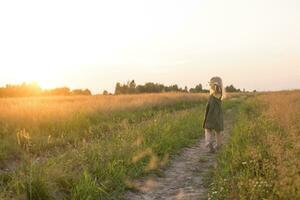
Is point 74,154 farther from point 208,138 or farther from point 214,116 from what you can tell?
point 214,116

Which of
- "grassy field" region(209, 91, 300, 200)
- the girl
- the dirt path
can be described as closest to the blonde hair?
the girl

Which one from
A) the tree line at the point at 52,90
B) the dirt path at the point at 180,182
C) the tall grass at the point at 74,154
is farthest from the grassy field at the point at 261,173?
the tree line at the point at 52,90

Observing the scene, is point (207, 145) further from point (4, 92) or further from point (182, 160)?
point (4, 92)

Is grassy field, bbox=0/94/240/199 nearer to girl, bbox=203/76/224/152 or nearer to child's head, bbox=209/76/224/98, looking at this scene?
girl, bbox=203/76/224/152

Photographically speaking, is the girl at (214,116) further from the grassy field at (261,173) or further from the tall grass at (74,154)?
the grassy field at (261,173)

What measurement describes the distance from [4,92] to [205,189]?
215ft

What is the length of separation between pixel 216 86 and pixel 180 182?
454 centimetres

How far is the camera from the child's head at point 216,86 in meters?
12.5

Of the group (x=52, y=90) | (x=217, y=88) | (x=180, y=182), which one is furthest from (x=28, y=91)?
(x=180, y=182)

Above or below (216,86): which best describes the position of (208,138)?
below

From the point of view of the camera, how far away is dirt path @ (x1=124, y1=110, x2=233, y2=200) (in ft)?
24.9

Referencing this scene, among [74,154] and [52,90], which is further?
[52,90]

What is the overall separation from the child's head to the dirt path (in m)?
1.91

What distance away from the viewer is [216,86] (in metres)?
12.5
